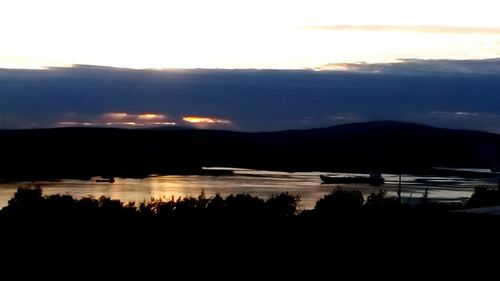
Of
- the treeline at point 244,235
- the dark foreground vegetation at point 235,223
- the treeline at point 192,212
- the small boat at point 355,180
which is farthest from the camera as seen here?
the small boat at point 355,180

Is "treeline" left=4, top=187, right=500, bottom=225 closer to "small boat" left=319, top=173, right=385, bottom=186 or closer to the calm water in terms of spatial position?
Answer: the calm water

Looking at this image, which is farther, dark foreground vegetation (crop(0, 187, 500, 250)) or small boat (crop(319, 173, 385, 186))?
small boat (crop(319, 173, 385, 186))

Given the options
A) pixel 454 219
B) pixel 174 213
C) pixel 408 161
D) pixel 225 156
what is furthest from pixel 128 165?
pixel 454 219

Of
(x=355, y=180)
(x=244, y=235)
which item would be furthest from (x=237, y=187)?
(x=244, y=235)

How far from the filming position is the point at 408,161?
4033 inches

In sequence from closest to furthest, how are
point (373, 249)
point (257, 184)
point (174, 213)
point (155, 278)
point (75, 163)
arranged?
point (155, 278), point (373, 249), point (174, 213), point (257, 184), point (75, 163)

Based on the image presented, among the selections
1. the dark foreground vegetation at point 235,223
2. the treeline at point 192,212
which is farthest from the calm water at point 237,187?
the dark foreground vegetation at point 235,223

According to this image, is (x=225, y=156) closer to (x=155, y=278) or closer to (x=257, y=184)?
(x=257, y=184)

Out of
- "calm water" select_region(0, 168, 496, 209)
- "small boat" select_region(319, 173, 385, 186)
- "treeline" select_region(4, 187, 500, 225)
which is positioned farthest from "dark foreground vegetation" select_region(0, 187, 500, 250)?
"small boat" select_region(319, 173, 385, 186)

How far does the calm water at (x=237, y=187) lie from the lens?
197 feet

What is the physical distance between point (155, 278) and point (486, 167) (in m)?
92.5

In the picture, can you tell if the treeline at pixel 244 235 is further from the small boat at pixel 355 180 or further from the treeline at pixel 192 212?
the small boat at pixel 355 180

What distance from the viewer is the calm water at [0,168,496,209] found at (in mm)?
60031

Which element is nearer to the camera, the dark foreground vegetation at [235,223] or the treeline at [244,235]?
the treeline at [244,235]
